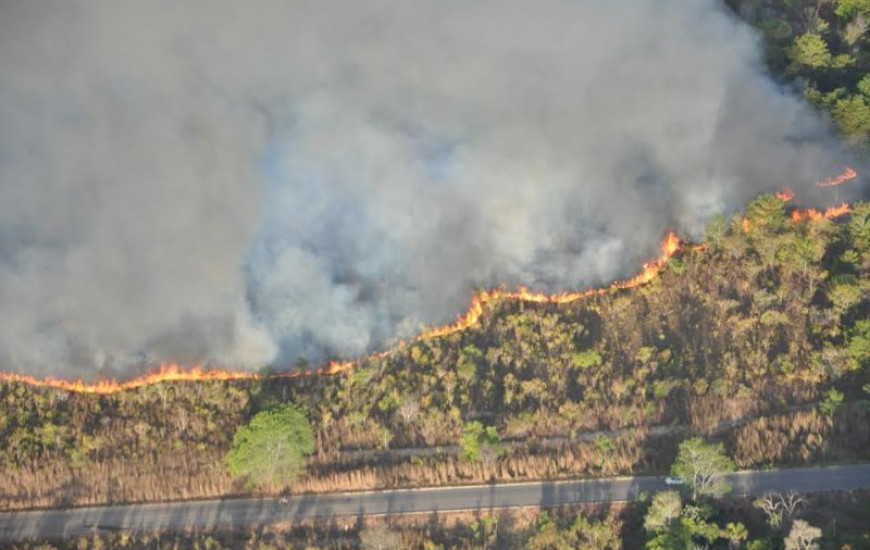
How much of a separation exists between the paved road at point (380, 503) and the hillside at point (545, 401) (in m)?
0.53

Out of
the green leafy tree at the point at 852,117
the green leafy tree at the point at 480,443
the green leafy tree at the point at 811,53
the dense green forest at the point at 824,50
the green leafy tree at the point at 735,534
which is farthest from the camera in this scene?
the green leafy tree at the point at 811,53

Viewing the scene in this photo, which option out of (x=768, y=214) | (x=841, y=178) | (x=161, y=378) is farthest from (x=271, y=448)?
(x=841, y=178)

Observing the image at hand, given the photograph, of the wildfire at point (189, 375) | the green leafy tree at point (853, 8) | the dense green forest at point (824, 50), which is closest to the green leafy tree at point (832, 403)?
the wildfire at point (189, 375)

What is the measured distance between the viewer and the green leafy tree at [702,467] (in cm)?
3553

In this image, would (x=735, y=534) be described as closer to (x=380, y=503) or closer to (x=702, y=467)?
(x=702, y=467)

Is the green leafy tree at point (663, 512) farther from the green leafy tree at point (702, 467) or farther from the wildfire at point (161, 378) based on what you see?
the wildfire at point (161, 378)

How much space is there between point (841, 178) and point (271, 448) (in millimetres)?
29234

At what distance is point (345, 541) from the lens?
3622 centimetres

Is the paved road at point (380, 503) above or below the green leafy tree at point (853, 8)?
below

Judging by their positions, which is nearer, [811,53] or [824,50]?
[811,53]

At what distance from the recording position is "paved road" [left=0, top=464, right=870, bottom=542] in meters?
36.8

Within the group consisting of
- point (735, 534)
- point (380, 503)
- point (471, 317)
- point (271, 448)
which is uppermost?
point (471, 317)

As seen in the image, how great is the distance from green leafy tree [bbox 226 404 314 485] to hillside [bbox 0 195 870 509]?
2.66 ft

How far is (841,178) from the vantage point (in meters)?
48.1
